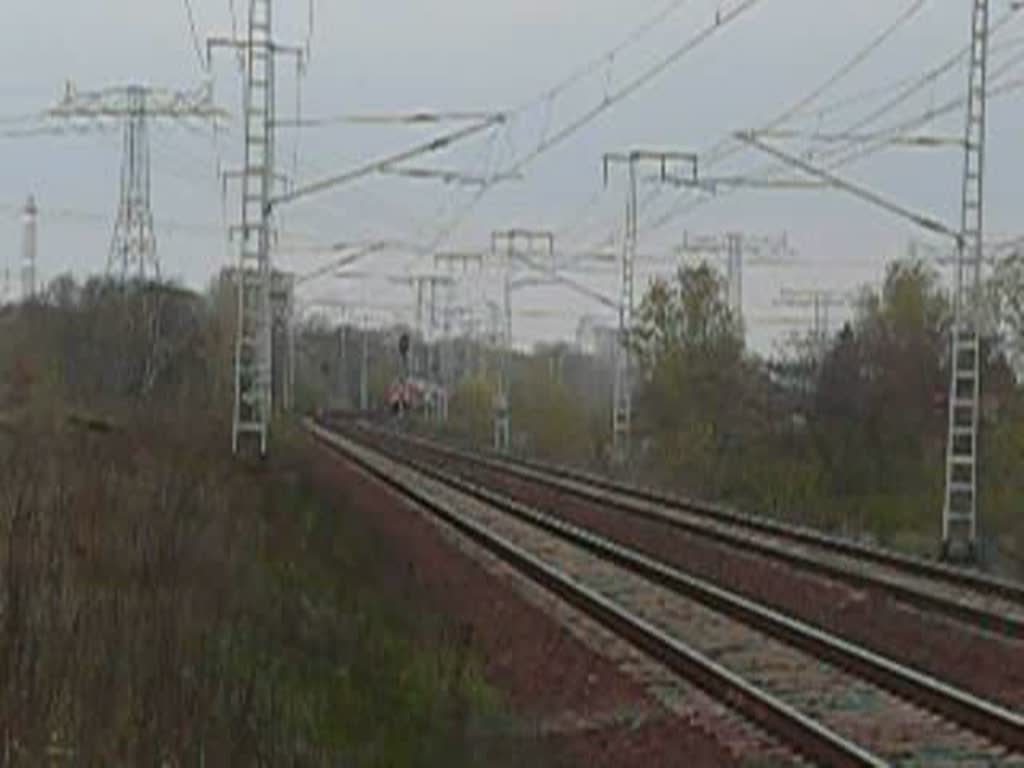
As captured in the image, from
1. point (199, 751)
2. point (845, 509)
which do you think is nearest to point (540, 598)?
point (199, 751)

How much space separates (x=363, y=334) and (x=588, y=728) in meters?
118

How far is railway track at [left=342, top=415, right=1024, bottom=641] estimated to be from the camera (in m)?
22.3

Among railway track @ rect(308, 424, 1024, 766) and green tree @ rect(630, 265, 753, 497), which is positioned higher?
green tree @ rect(630, 265, 753, 497)

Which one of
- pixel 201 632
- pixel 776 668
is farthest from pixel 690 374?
pixel 201 632

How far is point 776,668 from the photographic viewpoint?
58.1ft

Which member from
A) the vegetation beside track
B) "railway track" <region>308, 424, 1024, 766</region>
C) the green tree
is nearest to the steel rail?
"railway track" <region>308, 424, 1024, 766</region>

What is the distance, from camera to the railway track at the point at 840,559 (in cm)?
2234

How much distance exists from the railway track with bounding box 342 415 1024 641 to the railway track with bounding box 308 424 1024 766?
2053 millimetres

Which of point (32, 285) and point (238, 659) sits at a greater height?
point (32, 285)

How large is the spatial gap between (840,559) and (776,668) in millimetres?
12025

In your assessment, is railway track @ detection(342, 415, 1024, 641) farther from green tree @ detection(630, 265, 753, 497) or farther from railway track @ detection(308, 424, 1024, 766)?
green tree @ detection(630, 265, 753, 497)

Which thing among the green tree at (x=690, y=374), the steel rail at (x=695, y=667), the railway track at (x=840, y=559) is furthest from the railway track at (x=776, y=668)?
the green tree at (x=690, y=374)

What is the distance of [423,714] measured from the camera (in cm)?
1417

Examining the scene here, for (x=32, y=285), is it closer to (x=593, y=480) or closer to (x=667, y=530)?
(x=593, y=480)
